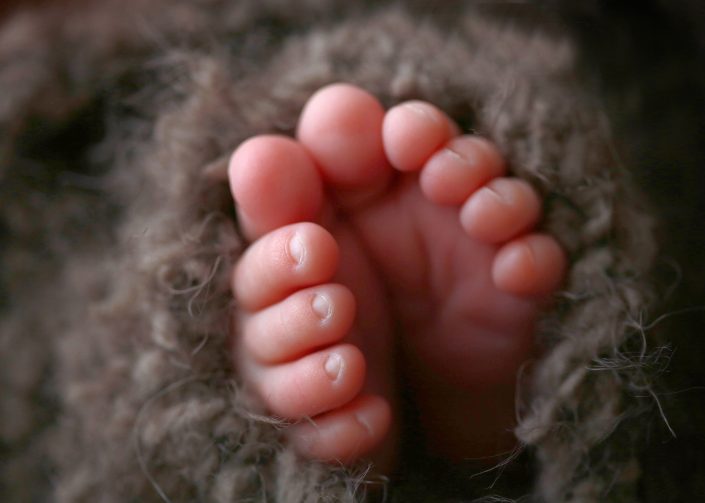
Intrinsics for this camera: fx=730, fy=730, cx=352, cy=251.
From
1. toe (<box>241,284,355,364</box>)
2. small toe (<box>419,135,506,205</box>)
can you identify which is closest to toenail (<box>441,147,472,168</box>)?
small toe (<box>419,135,506,205</box>)

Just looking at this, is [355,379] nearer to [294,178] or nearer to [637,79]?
[294,178]

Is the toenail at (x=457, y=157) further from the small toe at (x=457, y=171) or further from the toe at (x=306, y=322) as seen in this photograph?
the toe at (x=306, y=322)

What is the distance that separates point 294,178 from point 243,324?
10 cm

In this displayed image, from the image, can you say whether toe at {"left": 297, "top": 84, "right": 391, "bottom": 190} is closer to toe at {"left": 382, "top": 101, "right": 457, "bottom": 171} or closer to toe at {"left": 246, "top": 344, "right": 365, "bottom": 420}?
toe at {"left": 382, "top": 101, "right": 457, "bottom": 171}

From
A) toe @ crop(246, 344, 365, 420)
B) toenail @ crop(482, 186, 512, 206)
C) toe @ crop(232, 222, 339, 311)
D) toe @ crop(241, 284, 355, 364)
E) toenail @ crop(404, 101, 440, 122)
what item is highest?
toenail @ crop(404, 101, 440, 122)

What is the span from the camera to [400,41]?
1.76 ft

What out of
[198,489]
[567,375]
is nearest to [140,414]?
[198,489]

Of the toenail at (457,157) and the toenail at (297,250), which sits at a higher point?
the toenail at (457,157)

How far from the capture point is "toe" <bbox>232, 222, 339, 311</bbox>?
42 cm

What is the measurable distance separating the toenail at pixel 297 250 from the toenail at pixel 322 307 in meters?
0.02

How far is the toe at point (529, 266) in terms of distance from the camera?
453 millimetres

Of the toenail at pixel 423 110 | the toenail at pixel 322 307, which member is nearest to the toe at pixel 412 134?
the toenail at pixel 423 110

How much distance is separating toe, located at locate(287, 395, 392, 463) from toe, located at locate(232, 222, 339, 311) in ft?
0.25

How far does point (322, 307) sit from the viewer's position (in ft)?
1.37
